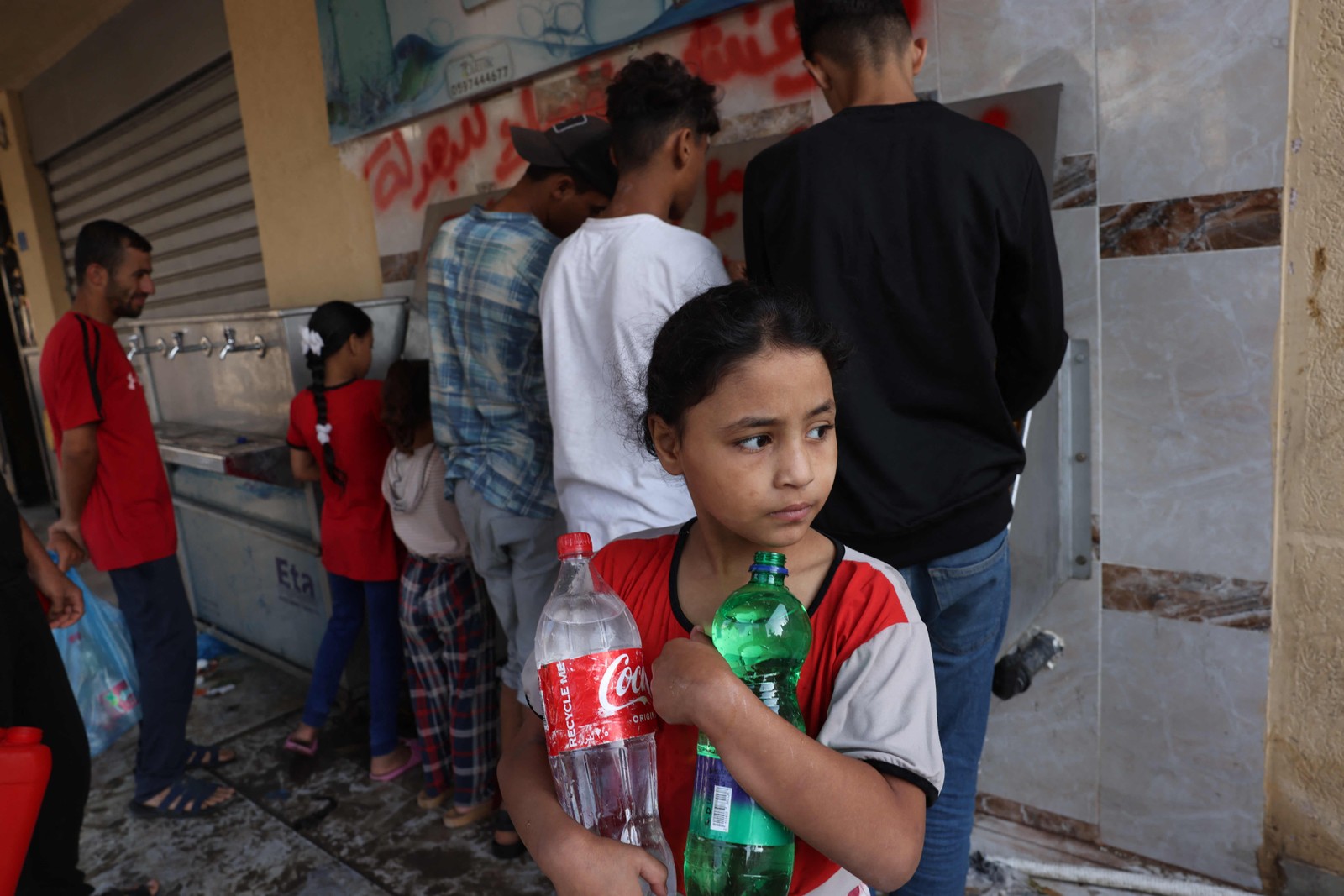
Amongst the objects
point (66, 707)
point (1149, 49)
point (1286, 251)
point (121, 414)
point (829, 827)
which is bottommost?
point (66, 707)

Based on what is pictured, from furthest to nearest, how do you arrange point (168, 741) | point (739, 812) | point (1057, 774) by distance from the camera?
point (168, 741) → point (1057, 774) → point (739, 812)

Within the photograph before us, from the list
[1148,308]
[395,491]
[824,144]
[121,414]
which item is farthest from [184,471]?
[1148,308]

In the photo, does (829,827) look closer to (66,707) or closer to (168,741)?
(66,707)

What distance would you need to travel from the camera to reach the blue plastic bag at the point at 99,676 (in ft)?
10.2

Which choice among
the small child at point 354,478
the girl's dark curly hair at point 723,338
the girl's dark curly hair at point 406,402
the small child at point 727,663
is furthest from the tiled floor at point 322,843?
the girl's dark curly hair at point 723,338

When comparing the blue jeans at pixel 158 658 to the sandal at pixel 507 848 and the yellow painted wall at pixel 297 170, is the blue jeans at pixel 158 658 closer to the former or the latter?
the sandal at pixel 507 848

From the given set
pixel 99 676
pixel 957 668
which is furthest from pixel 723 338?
pixel 99 676

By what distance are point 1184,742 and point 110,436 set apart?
333cm

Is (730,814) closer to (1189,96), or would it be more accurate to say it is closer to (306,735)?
(1189,96)

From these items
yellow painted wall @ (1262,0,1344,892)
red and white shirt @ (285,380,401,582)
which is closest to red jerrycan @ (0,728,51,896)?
red and white shirt @ (285,380,401,582)

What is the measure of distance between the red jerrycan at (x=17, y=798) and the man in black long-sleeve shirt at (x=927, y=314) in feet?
4.11

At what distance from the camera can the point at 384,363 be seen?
11.5ft

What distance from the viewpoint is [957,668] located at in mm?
1624

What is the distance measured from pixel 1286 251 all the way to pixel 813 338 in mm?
1402
